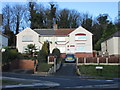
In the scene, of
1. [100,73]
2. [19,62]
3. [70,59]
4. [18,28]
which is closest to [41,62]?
[19,62]

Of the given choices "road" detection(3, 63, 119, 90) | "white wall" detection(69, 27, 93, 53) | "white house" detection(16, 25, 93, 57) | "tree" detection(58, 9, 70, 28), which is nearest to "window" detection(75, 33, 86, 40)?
"white house" detection(16, 25, 93, 57)

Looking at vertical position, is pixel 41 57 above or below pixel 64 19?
below

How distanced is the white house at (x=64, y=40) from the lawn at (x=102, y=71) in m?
20.4

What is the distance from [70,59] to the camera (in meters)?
38.9

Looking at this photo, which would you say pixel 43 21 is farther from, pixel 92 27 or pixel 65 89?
pixel 65 89

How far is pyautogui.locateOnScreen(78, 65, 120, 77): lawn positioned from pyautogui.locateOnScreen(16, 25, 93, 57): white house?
20.4 m

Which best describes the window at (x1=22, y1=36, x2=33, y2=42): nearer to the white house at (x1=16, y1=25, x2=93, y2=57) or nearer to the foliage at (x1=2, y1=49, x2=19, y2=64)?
the white house at (x1=16, y1=25, x2=93, y2=57)

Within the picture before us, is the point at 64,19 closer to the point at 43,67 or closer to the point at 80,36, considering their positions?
the point at 80,36

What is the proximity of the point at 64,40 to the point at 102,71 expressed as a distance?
79.4 ft

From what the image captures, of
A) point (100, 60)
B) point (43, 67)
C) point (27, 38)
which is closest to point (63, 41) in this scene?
point (27, 38)

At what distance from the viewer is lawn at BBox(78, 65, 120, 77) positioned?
2716cm

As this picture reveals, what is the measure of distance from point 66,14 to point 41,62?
1770 inches

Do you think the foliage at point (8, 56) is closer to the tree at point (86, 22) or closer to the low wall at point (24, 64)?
the low wall at point (24, 64)

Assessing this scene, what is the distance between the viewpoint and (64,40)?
51875mm
